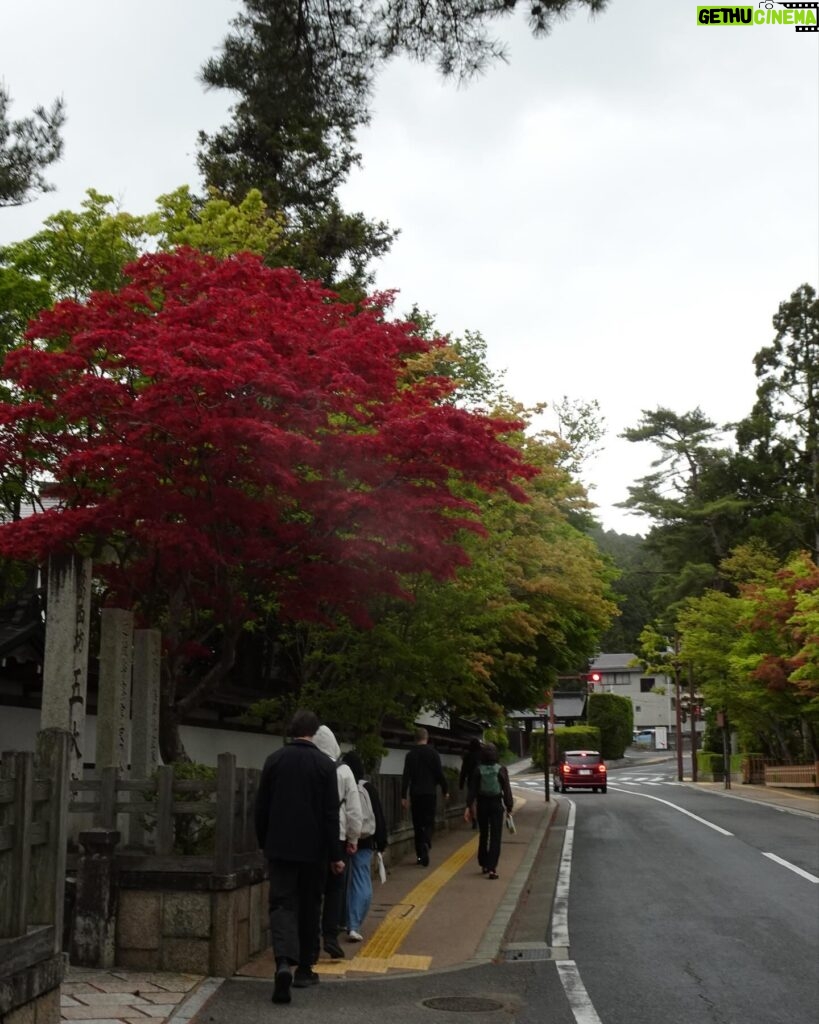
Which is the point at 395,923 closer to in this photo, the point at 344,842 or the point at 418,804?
the point at 344,842

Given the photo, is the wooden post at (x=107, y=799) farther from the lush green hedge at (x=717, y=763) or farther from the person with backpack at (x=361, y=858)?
the lush green hedge at (x=717, y=763)

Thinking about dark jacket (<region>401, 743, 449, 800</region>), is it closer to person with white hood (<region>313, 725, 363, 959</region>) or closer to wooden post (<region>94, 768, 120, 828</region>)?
person with white hood (<region>313, 725, 363, 959</region>)

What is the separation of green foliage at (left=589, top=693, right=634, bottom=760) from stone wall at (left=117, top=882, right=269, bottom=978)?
229ft

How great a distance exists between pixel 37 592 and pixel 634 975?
7919mm

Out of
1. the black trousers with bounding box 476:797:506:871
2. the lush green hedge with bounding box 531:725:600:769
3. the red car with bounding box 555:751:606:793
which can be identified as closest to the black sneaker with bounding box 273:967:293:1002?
the black trousers with bounding box 476:797:506:871

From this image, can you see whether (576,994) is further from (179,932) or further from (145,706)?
(145,706)

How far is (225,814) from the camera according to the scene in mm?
8664

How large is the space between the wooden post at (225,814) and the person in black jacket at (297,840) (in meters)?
1.02

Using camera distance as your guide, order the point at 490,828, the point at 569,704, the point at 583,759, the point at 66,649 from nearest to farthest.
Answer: the point at 66,649, the point at 490,828, the point at 583,759, the point at 569,704

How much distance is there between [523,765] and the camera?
7550 centimetres

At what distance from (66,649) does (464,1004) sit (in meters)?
4.36

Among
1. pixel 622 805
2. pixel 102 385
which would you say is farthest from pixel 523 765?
pixel 102 385

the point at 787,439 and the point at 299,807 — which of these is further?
the point at 787,439

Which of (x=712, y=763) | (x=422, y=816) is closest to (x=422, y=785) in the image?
(x=422, y=816)
